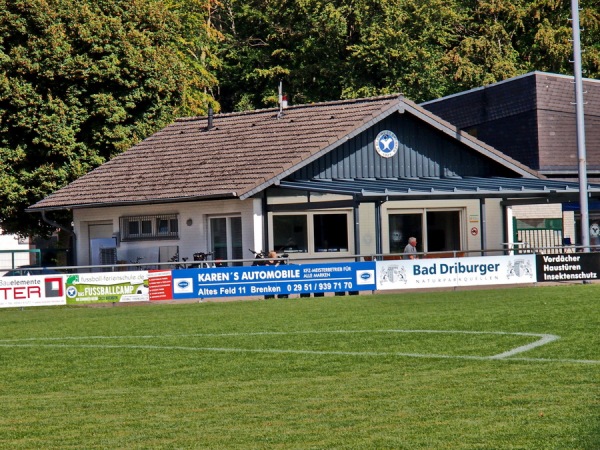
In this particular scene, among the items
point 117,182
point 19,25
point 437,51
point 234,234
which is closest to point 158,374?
point 234,234

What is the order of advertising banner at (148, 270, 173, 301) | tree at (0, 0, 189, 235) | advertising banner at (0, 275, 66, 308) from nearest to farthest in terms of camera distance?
advertising banner at (0, 275, 66, 308)
advertising banner at (148, 270, 173, 301)
tree at (0, 0, 189, 235)

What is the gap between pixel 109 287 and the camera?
29750mm

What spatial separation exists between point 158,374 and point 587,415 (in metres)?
6.38

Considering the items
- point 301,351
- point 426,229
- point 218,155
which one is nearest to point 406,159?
point 426,229

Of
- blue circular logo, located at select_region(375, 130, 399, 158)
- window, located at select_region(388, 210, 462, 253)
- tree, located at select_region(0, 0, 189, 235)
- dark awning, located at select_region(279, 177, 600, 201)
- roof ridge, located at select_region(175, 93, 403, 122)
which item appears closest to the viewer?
dark awning, located at select_region(279, 177, 600, 201)

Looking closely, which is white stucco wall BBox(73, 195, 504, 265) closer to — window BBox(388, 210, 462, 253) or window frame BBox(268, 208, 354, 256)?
window frame BBox(268, 208, 354, 256)

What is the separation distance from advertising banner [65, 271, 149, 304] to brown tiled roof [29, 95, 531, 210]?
6403 millimetres

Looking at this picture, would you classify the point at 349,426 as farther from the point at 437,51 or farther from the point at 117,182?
the point at 437,51

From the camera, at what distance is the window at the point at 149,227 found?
39.0 metres

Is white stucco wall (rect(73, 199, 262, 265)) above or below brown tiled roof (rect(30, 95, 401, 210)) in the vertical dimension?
below

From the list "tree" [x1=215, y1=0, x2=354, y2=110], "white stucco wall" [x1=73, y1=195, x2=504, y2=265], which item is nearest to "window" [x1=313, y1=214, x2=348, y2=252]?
"white stucco wall" [x1=73, y1=195, x2=504, y2=265]

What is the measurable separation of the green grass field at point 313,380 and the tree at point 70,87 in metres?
19.4

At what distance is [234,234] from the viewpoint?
37.3 meters

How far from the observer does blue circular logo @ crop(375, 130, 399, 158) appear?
128 feet
